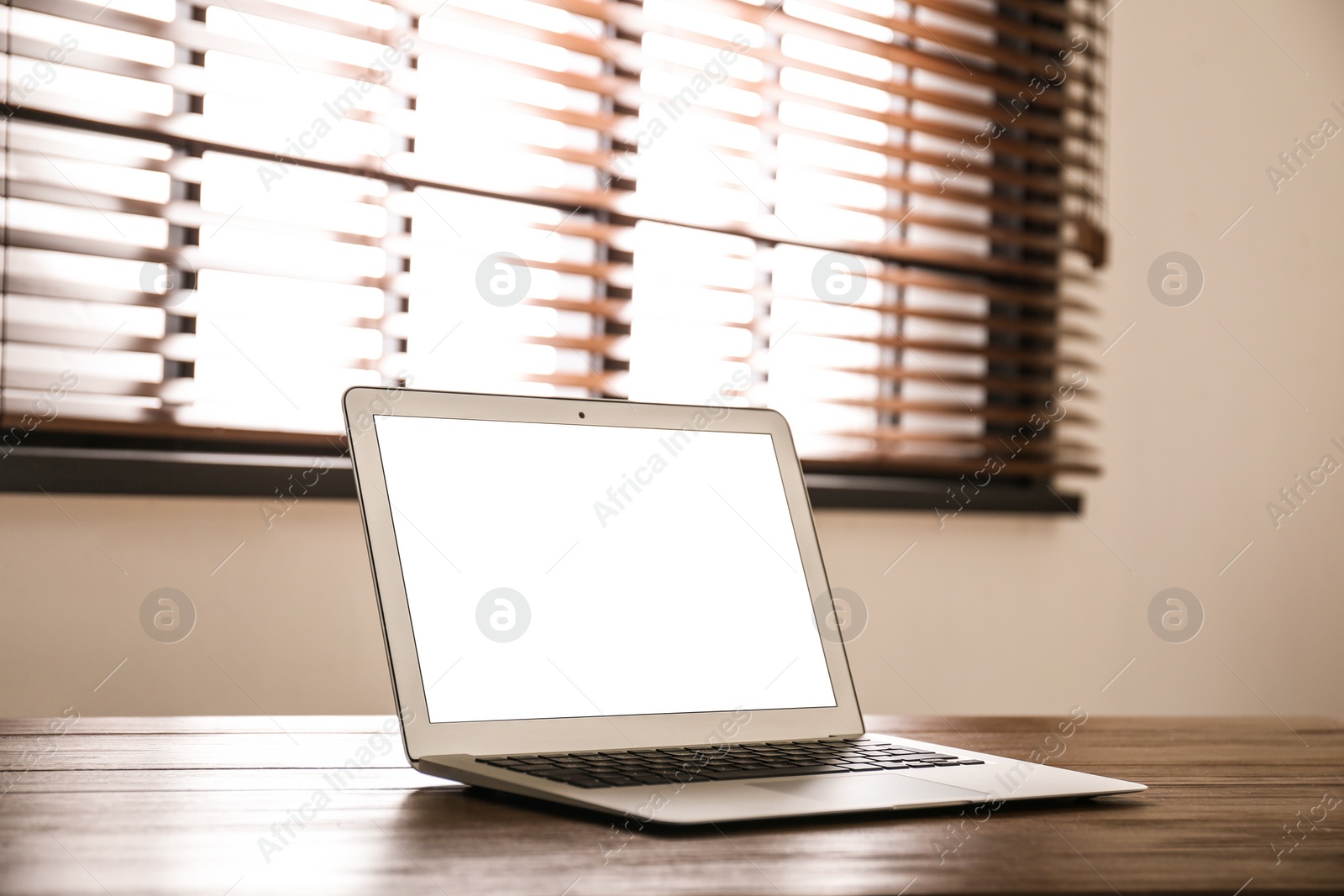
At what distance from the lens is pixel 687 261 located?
5.57 ft

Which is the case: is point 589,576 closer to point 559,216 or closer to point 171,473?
point 171,473

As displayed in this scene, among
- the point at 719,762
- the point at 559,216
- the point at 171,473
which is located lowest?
the point at 719,762

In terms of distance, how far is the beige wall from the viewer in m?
1.83

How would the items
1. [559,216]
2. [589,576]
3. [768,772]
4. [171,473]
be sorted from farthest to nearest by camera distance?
[559,216] → [171,473] → [589,576] → [768,772]

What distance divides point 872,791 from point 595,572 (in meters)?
0.25

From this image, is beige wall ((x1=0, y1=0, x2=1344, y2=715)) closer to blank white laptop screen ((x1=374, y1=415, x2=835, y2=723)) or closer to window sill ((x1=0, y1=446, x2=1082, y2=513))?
→ window sill ((x1=0, y1=446, x2=1082, y2=513))

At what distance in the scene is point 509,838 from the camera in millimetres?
556

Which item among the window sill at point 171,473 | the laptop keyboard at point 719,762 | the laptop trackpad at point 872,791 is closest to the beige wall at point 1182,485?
the window sill at point 171,473

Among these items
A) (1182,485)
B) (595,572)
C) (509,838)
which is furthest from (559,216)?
(1182,485)

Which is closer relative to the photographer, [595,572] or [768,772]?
[768,772]

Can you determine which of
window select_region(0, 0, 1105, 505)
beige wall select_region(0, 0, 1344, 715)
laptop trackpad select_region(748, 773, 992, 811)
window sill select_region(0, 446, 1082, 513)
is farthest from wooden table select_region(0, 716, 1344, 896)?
beige wall select_region(0, 0, 1344, 715)

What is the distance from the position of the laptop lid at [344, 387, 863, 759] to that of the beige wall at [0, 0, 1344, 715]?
0.61 meters

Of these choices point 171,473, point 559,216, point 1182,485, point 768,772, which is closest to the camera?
point 768,772

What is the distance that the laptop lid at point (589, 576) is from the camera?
2.38 ft
